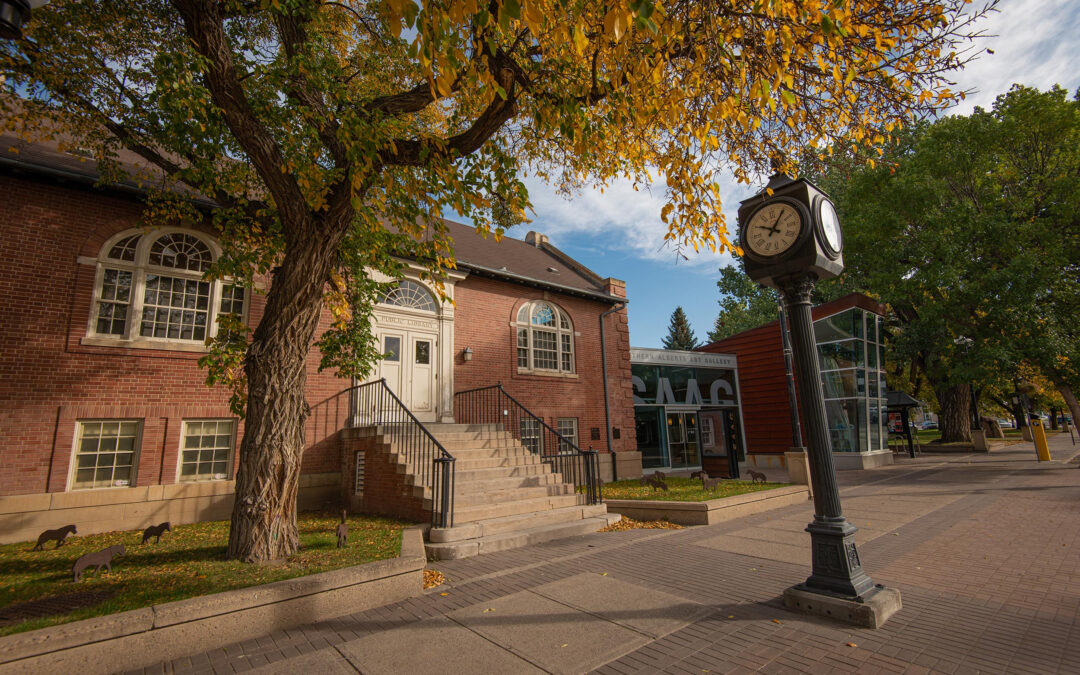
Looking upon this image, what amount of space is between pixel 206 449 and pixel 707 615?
921 cm

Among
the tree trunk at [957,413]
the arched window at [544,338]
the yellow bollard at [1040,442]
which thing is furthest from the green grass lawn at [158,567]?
the tree trunk at [957,413]

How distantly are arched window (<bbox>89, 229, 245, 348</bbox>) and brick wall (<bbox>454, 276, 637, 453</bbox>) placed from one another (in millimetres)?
5307

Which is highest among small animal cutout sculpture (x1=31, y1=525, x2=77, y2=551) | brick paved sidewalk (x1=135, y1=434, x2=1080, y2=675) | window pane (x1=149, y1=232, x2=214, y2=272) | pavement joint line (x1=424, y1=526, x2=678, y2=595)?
window pane (x1=149, y1=232, x2=214, y2=272)

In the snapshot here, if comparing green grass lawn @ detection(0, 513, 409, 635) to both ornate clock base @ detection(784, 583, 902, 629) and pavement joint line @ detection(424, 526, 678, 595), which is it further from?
ornate clock base @ detection(784, 583, 902, 629)

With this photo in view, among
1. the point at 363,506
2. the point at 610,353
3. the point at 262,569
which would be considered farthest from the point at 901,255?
the point at 262,569

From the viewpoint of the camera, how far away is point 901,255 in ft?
56.1

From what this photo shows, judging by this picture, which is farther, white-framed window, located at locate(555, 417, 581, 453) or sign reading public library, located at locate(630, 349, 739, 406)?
sign reading public library, located at locate(630, 349, 739, 406)

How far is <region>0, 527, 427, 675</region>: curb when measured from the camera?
334cm

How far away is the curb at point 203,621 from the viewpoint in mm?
3342

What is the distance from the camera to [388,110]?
636 cm

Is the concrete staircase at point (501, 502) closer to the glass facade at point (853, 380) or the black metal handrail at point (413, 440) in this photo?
the black metal handrail at point (413, 440)

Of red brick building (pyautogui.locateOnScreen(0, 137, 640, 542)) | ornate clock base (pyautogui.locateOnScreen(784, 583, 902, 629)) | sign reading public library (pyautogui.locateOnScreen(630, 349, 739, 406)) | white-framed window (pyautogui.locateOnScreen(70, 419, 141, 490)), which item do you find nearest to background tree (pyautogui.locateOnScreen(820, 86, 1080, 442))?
sign reading public library (pyautogui.locateOnScreen(630, 349, 739, 406))

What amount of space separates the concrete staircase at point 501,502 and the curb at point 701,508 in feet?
1.80

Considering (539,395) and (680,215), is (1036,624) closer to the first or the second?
(680,215)
